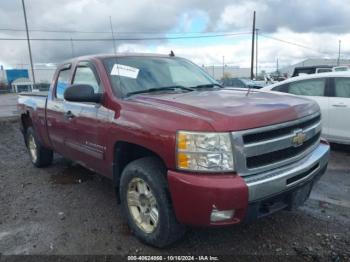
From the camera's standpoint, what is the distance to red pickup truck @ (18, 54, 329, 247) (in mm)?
2619

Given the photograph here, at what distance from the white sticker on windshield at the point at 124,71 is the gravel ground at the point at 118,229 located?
164 centimetres

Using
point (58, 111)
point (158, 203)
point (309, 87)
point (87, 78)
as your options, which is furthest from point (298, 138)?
point (309, 87)

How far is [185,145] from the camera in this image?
266 centimetres

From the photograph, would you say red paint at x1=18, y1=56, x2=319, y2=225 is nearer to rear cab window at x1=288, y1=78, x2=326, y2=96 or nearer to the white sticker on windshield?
the white sticker on windshield

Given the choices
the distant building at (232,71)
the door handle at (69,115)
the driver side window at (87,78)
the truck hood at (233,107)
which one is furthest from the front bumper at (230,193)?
the distant building at (232,71)

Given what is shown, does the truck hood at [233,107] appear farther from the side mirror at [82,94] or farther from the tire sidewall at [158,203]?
the tire sidewall at [158,203]

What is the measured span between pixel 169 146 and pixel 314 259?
1.63 meters

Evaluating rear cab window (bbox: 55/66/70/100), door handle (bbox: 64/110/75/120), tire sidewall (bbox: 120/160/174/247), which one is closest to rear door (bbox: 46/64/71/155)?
rear cab window (bbox: 55/66/70/100)

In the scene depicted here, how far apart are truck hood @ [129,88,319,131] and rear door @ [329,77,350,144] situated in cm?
319

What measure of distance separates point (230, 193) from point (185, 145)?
50 centimetres

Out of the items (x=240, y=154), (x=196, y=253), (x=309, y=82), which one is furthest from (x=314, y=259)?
(x=309, y=82)

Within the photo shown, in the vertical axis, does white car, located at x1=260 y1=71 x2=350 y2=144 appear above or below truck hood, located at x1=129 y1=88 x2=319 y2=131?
below

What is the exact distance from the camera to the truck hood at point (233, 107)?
8.74 feet

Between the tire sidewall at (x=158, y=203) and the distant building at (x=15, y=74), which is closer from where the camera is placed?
the tire sidewall at (x=158, y=203)
